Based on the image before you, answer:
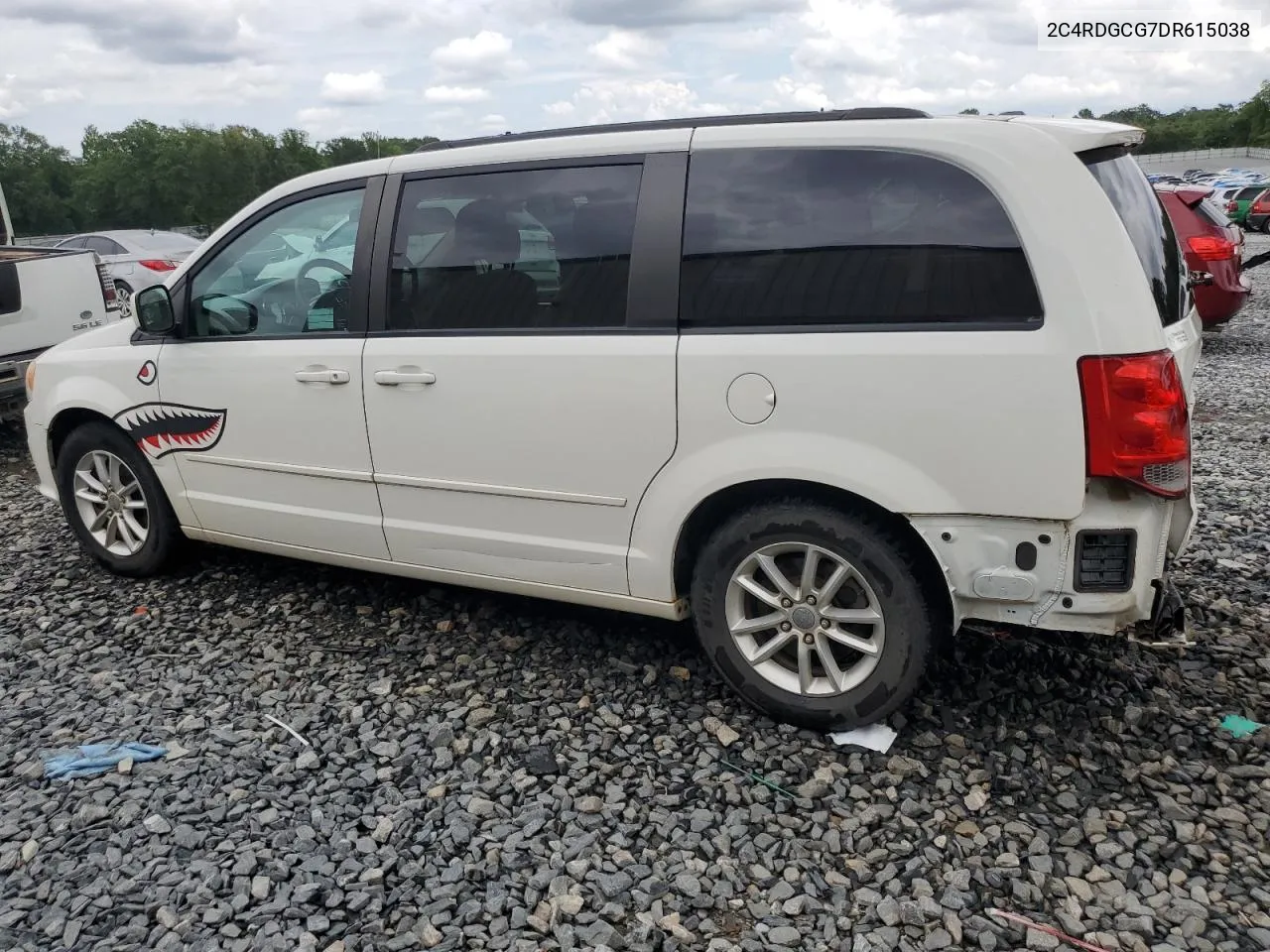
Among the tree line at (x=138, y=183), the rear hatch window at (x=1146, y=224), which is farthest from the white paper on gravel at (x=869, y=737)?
the tree line at (x=138, y=183)

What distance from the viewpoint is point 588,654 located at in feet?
13.1

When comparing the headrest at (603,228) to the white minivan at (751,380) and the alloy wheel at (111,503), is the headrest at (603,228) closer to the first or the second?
the white minivan at (751,380)

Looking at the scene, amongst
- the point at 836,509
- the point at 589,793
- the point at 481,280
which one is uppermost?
the point at 481,280

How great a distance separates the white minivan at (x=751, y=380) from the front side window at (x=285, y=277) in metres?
0.02

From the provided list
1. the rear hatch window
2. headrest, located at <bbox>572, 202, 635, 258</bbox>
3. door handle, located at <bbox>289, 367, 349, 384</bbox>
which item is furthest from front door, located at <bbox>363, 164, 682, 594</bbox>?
the rear hatch window

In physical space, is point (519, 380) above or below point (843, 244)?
below

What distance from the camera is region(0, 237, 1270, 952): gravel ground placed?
2.61 meters

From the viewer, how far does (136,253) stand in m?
15.1

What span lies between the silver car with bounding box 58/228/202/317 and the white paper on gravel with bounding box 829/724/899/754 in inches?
516

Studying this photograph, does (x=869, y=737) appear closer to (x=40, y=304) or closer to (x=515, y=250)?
(x=515, y=250)

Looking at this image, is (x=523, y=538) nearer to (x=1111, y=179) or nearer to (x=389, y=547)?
(x=389, y=547)

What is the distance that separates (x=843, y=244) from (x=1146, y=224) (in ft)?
3.15

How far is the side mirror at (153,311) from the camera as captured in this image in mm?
4340

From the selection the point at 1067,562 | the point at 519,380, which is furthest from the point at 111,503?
the point at 1067,562
